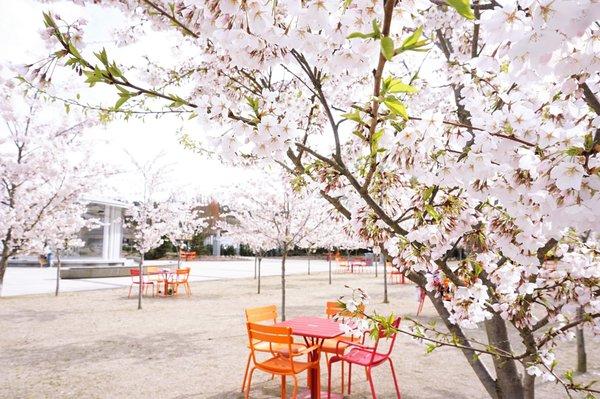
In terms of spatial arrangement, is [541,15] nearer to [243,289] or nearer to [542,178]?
[542,178]

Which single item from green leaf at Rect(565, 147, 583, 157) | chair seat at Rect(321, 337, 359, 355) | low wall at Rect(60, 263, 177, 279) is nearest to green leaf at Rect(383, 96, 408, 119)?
green leaf at Rect(565, 147, 583, 157)

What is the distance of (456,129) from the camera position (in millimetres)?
1608

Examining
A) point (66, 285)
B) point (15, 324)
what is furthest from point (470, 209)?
point (66, 285)

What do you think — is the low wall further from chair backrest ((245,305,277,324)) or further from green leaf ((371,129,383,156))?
green leaf ((371,129,383,156))

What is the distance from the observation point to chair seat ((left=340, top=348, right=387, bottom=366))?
455 cm

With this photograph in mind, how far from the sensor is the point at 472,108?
1.89 m

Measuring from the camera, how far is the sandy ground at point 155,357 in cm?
517

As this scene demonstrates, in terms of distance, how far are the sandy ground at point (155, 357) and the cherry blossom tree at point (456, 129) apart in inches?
73.3

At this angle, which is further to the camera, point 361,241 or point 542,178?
point 361,241

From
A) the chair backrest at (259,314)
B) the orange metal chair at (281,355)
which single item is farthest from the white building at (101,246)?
the orange metal chair at (281,355)

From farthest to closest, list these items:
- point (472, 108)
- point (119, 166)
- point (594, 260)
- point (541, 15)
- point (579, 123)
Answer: point (119, 166)
point (594, 260)
point (472, 108)
point (579, 123)
point (541, 15)

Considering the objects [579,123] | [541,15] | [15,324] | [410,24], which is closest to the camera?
[541,15]

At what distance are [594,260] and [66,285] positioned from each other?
17854 millimetres

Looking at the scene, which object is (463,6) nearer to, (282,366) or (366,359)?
(282,366)
